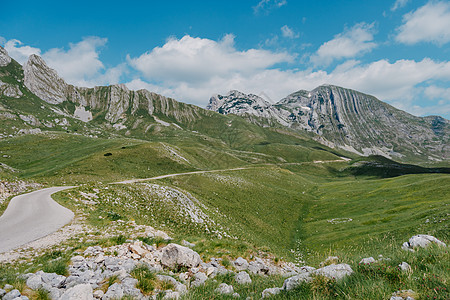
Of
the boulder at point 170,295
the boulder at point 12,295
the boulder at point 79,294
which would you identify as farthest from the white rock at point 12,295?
the boulder at point 170,295

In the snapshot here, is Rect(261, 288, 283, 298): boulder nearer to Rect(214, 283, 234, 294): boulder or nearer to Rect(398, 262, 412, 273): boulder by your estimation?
Rect(214, 283, 234, 294): boulder

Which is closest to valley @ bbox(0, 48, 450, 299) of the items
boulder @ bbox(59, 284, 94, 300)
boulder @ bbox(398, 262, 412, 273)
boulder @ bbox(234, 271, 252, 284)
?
boulder @ bbox(398, 262, 412, 273)

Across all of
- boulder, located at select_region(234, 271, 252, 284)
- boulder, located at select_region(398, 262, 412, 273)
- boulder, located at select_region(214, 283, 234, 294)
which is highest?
boulder, located at select_region(398, 262, 412, 273)

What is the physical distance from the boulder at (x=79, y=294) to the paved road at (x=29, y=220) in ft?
38.6

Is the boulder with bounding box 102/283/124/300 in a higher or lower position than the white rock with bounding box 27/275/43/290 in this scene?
lower

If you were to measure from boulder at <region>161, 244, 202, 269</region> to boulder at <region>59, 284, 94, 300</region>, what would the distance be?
4.80 m

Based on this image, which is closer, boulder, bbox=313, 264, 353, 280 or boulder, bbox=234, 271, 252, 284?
boulder, bbox=313, 264, 353, 280

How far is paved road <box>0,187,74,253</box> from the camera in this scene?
51.4 feet

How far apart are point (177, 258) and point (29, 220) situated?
18.2 m

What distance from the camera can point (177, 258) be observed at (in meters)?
11.4

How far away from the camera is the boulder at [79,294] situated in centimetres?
643

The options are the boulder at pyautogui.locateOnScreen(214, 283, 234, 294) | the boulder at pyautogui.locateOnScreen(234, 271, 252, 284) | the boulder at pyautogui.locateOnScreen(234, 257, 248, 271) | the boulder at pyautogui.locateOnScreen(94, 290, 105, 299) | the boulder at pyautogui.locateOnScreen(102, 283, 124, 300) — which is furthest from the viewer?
the boulder at pyautogui.locateOnScreen(234, 257, 248, 271)

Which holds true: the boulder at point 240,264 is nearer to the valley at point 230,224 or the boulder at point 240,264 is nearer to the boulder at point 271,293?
the valley at point 230,224

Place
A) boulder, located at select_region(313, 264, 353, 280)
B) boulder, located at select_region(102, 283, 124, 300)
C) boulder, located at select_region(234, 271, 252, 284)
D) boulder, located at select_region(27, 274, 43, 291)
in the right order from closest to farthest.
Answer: boulder, located at select_region(313, 264, 353, 280) < boulder, located at select_region(102, 283, 124, 300) < boulder, located at select_region(27, 274, 43, 291) < boulder, located at select_region(234, 271, 252, 284)
